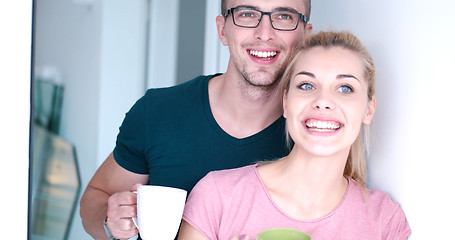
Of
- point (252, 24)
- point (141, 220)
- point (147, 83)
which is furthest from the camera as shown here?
point (147, 83)

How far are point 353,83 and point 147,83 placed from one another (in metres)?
2.65

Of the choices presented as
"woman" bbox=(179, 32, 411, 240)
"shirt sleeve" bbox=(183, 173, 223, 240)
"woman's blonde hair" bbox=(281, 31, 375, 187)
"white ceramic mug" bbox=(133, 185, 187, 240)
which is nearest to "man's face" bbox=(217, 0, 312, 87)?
"woman's blonde hair" bbox=(281, 31, 375, 187)

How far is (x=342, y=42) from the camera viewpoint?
149cm

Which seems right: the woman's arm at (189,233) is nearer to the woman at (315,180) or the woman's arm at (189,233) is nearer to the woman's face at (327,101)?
the woman at (315,180)

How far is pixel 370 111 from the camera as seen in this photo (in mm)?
1487

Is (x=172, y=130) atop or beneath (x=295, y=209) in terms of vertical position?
atop

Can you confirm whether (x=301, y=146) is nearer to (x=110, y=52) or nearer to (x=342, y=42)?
(x=342, y=42)

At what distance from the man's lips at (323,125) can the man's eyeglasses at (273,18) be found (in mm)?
509

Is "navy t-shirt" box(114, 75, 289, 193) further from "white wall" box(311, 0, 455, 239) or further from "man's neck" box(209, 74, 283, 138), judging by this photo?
"white wall" box(311, 0, 455, 239)

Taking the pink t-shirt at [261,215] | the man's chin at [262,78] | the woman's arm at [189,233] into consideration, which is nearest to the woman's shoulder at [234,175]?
the pink t-shirt at [261,215]

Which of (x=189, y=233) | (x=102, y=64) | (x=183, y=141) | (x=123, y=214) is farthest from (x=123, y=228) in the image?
(x=102, y=64)

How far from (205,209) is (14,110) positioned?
594mm

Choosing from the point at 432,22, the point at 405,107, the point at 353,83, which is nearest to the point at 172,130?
the point at 353,83

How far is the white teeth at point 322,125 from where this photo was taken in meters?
1.35
